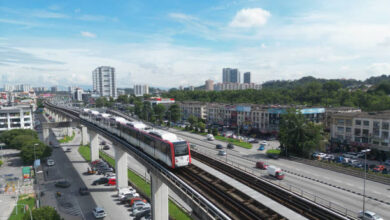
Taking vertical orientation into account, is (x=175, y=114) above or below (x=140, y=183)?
above

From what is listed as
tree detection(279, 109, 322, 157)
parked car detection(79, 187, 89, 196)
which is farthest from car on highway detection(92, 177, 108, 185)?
tree detection(279, 109, 322, 157)

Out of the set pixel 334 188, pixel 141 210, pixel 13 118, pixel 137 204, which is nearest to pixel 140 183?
pixel 137 204

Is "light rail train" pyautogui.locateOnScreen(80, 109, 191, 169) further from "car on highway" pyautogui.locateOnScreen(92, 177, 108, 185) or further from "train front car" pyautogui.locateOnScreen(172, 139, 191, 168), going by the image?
"car on highway" pyautogui.locateOnScreen(92, 177, 108, 185)

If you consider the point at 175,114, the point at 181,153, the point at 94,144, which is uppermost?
the point at 181,153

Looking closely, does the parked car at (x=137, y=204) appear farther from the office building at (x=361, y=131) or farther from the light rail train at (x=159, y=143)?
the office building at (x=361, y=131)

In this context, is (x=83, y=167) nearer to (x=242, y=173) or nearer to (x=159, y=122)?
(x=242, y=173)

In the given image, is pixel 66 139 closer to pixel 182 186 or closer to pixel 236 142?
pixel 236 142
